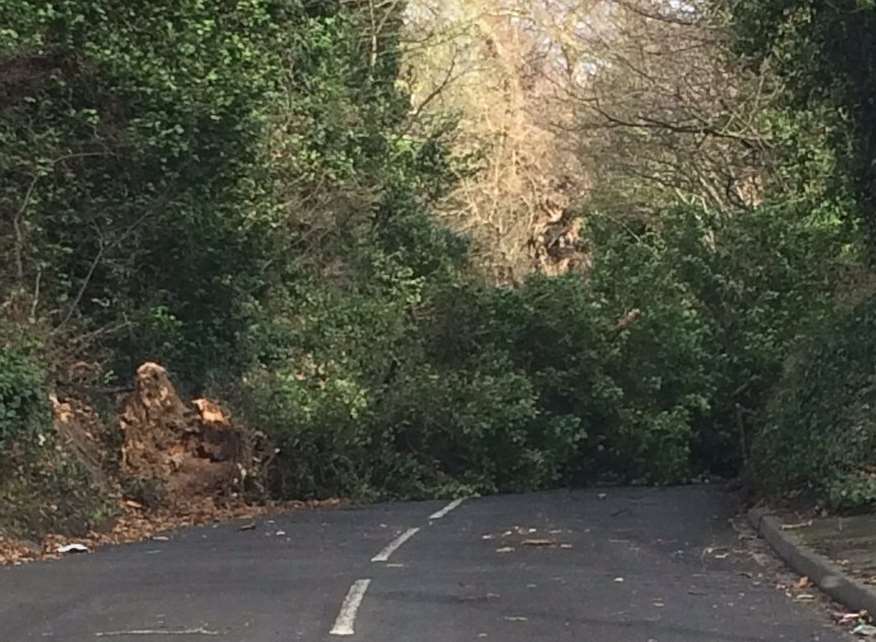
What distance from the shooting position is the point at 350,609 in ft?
33.7

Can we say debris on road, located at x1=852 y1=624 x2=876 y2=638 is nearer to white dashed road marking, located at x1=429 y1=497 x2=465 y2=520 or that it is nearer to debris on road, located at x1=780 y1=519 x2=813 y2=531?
debris on road, located at x1=780 y1=519 x2=813 y2=531

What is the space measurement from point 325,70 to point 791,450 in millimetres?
11990

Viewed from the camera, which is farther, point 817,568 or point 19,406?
point 19,406

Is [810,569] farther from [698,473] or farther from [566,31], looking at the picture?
[566,31]

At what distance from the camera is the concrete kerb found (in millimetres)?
10219

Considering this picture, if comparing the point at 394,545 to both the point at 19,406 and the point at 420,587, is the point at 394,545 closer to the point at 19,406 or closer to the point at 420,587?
the point at 420,587

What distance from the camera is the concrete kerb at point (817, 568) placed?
1022cm

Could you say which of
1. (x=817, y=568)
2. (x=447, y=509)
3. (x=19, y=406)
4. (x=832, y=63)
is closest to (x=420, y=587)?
(x=817, y=568)

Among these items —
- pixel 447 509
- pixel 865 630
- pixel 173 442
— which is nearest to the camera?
pixel 865 630

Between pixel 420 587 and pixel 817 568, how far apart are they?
11.0 feet

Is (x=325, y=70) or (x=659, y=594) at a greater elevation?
(x=325, y=70)

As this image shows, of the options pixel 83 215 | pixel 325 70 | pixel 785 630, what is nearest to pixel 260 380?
pixel 83 215

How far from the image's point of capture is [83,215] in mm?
22078

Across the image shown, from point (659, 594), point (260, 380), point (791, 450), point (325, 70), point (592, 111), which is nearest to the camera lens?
point (659, 594)
